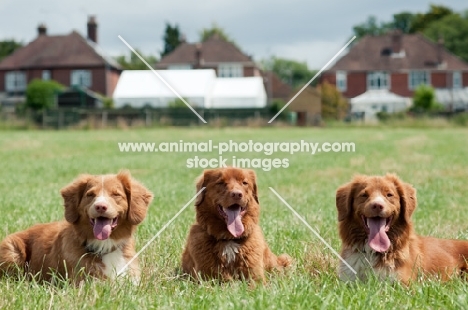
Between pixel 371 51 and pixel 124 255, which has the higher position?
pixel 371 51

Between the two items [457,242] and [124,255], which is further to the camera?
[457,242]

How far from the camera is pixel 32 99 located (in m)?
50.2

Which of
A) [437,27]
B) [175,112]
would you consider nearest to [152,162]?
[175,112]

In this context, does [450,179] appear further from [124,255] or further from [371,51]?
[371,51]

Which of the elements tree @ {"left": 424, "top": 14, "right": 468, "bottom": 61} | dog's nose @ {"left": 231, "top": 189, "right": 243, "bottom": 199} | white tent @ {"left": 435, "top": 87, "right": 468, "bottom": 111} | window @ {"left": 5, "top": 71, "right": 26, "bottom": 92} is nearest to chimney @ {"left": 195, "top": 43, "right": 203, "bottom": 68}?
dog's nose @ {"left": 231, "top": 189, "right": 243, "bottom": 199}

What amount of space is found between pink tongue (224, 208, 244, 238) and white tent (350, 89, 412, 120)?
3842cm

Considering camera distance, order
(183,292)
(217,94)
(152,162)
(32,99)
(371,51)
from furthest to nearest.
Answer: (371,51) < (32,99) < (152,162) < (217,94) < (183,292)

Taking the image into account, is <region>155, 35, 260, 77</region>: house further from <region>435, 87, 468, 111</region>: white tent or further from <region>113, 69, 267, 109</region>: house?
<region>435, 87, 468, 111</region>: white tent

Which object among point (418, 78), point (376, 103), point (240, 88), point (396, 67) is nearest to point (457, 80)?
point (418, 78)

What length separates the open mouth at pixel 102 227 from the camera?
17.5ft

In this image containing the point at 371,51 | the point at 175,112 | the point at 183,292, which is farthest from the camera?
the point at 371,51

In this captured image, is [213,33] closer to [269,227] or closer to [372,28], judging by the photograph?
[269,227]

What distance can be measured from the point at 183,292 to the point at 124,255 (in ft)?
2.18

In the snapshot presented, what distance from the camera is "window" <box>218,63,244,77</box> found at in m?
13.6
